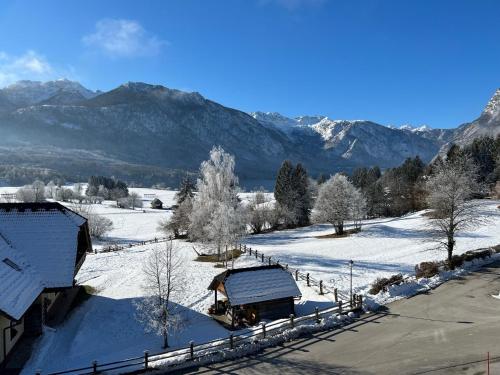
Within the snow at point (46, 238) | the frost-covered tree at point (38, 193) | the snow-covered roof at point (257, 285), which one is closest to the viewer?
the snow at point (46, 238)

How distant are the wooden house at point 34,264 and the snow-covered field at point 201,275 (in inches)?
62.8

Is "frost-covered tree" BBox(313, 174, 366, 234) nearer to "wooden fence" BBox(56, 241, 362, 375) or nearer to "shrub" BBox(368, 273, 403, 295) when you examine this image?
"shrub" BBox(368, 273, 403, 295)

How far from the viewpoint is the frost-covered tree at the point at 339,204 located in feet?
212

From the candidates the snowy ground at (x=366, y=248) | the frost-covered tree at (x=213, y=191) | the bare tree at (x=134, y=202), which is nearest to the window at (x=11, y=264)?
the snowy ground at (x=366, y=248)

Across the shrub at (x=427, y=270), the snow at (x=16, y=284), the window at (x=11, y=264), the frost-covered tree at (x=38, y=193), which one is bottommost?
the shrub at (x=427, y=270)

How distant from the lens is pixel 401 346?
21234 mm

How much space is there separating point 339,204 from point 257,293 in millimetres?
39155

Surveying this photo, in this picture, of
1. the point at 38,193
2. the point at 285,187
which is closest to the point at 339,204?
the point at 285,187

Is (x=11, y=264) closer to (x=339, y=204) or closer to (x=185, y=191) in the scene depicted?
(x=339, y=204)

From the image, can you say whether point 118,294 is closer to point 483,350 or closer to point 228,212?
point 228,212

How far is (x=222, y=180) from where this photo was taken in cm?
5491

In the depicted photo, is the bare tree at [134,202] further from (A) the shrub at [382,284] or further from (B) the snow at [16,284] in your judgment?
(A) the shrub at [382,284]

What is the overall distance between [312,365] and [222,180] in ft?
122

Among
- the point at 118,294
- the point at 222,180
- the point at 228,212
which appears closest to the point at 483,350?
the point at 118,294
